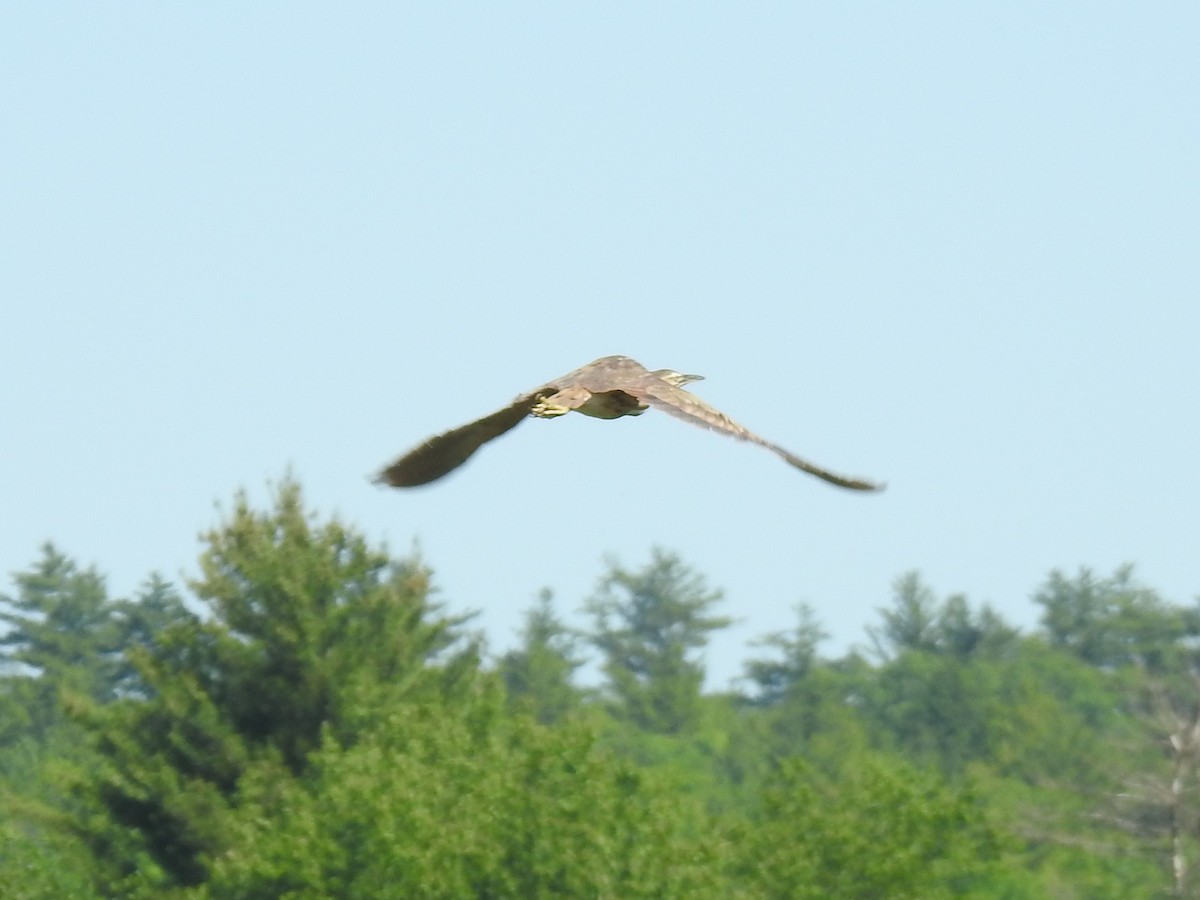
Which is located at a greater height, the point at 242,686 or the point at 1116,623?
the point at 1116,623

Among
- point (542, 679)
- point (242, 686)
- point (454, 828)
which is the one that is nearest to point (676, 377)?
point (454, 828)

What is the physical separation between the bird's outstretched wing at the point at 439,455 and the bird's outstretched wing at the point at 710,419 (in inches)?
38.8

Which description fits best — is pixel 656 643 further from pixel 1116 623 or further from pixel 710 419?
pixel 710 419

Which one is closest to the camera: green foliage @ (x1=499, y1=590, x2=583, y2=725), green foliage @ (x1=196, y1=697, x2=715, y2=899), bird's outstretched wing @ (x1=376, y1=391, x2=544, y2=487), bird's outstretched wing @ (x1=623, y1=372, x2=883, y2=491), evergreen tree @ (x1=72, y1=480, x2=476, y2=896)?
bird's outstretched wing @ (x1=623, y1=372, x2=883, y2=491)

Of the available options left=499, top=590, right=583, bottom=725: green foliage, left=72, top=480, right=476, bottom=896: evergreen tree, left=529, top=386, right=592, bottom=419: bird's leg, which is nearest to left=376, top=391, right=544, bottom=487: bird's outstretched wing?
left=529, top=386, right=592, bottom=419: bird's leg

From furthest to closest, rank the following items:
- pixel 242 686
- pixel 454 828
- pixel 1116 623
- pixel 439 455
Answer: pixel 1116 623, pixel 242 686, pixel 454 828, pixel 439 455

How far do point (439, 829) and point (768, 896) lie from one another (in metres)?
6.71

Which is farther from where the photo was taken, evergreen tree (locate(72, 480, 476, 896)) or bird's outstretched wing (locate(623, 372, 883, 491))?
evergreen tree (locate(72, 480, 476, 896))

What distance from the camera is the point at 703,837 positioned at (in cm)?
3684

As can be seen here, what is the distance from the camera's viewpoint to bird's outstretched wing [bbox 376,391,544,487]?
44.9ft

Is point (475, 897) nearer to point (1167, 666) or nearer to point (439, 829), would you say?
point (439, 829)

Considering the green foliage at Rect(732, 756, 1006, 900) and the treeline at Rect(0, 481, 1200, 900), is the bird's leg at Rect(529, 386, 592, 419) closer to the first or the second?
the treeline at Rect(0, 481, 1200, 900)

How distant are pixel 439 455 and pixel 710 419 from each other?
6.90 feet

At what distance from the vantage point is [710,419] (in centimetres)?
1227
